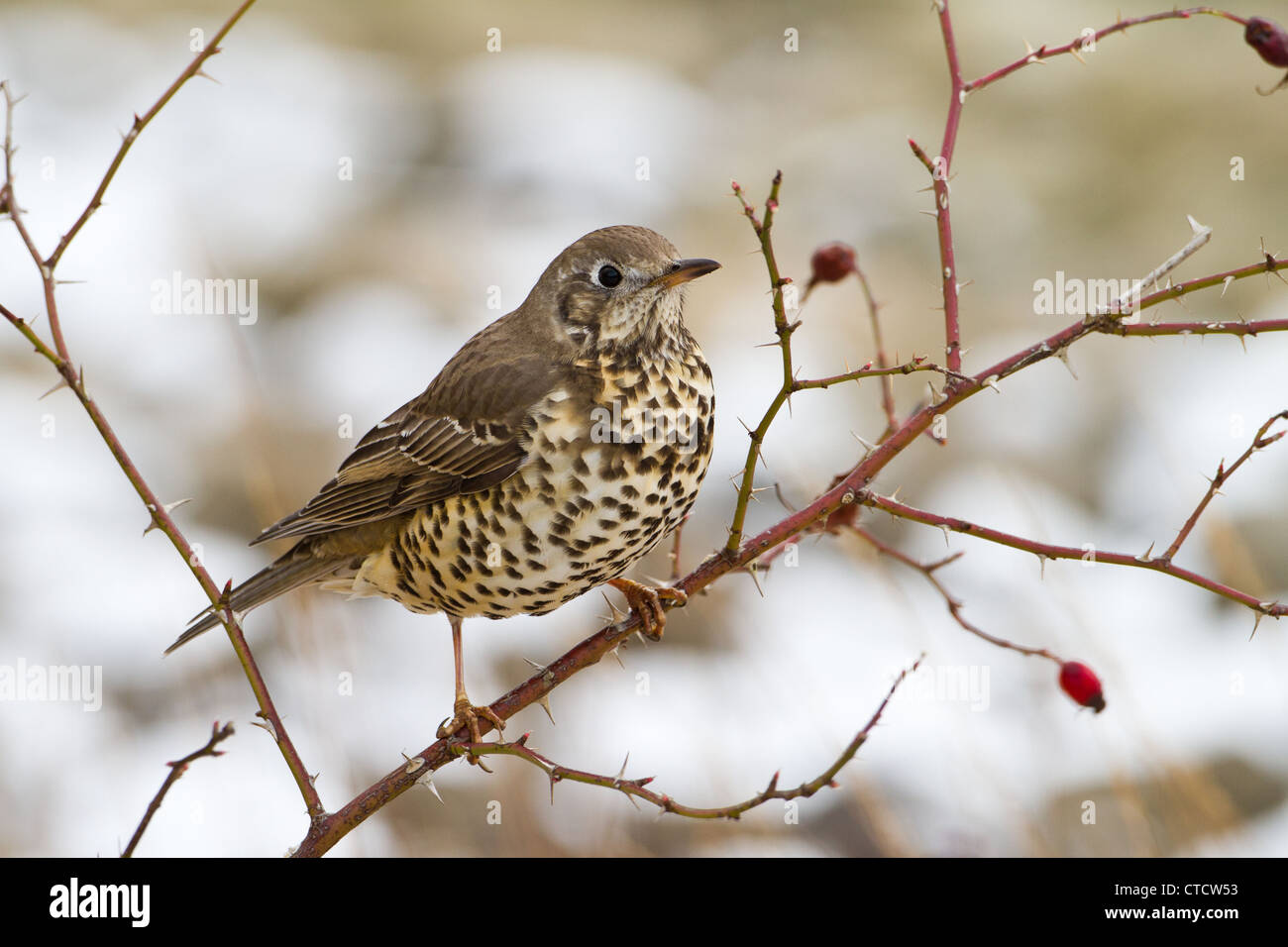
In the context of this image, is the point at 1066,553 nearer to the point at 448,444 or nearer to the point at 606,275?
the point at 606,275

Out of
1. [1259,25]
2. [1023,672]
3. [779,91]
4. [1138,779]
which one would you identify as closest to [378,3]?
[779,91]

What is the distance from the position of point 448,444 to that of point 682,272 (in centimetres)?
80

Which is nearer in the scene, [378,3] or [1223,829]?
[1223,829]

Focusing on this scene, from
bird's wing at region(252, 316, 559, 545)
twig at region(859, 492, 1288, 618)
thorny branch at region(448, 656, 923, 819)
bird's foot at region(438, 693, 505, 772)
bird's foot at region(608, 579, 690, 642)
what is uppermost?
bird's wing at region(252, 316, 559, 545)

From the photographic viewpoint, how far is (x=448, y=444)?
3389mm

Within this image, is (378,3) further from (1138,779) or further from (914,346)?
(1138,779)

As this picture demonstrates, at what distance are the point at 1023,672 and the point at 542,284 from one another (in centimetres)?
358

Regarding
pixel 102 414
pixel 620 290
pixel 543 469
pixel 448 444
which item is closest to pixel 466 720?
pixel 543 469

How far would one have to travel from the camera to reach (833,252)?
266 centimetres

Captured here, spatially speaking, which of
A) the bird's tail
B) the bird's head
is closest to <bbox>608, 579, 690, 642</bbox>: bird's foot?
the bird's head

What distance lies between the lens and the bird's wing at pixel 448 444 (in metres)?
3.21

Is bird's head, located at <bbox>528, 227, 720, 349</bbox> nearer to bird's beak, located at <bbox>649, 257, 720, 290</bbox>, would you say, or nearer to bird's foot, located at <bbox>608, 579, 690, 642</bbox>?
bird's beak, located at <bbox>649, 257, 720, 290</bbox>

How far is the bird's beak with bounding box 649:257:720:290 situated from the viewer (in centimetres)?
296

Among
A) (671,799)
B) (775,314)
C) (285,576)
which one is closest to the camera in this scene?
(775,314)
